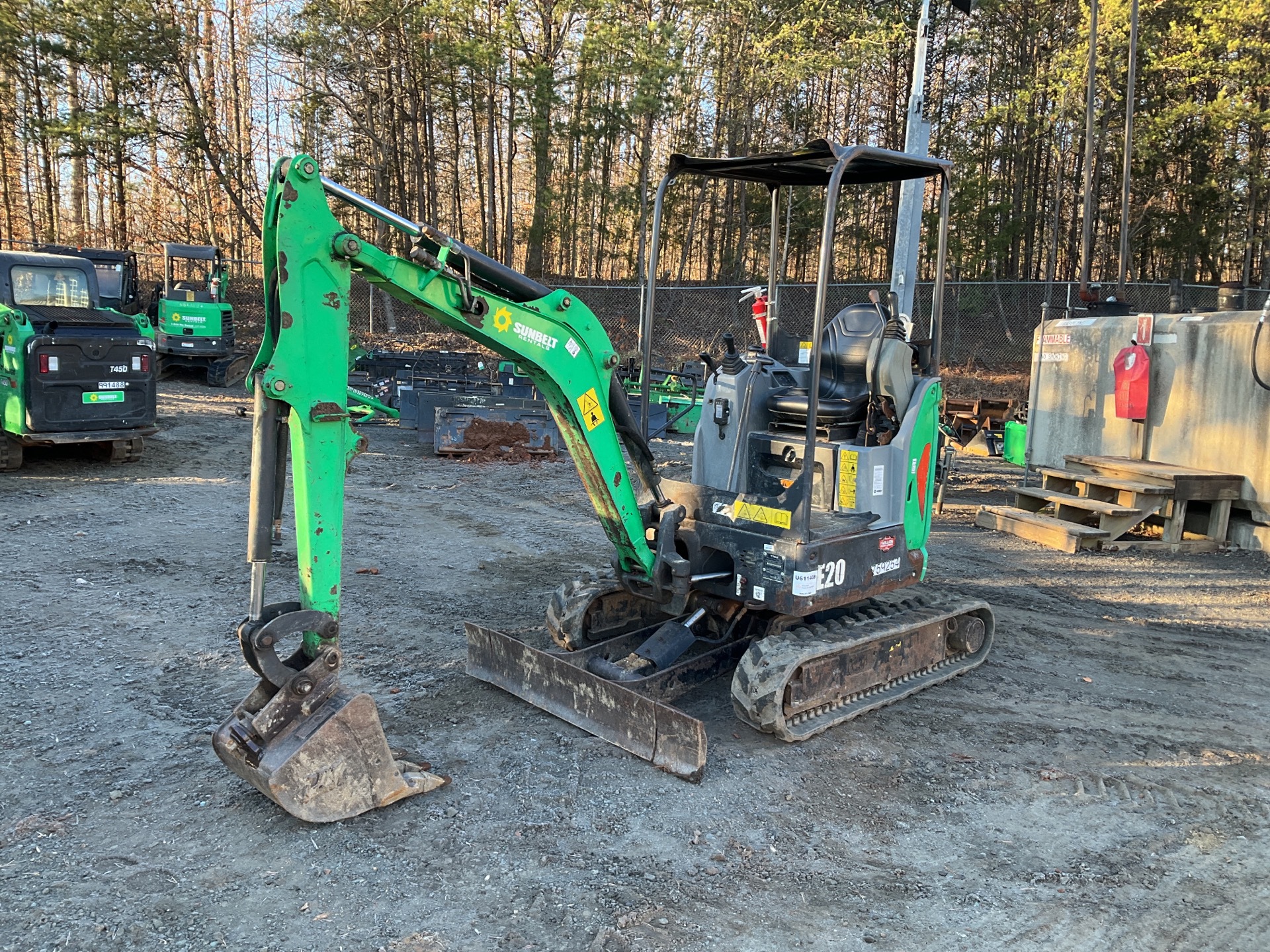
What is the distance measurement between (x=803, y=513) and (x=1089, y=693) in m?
2.21

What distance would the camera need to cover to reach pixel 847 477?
200 inches

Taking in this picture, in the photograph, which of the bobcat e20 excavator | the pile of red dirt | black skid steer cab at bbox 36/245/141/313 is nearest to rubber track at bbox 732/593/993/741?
the bobcat e20 excavator

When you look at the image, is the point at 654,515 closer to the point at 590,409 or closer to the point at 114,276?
the point at 590,409

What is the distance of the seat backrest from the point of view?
18.3 ft

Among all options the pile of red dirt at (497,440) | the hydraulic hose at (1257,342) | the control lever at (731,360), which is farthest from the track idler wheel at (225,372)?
the hydraulic hose at (1257,342)

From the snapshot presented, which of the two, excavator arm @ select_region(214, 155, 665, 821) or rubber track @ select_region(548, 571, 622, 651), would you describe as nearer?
excavator arm @ select_region(214, 155, 665, 821)

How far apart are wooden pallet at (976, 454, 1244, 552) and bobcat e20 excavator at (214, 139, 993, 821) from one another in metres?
3.80

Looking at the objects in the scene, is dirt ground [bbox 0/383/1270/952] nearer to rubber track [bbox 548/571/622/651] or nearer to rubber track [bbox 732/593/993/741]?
rubber track [bbox 732/593/993/741]

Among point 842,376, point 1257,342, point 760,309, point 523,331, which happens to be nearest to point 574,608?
point 523,331

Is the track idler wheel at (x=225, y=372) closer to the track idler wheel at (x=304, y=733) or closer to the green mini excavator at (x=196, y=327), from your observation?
the green mini excavator at (x=196, y=327)

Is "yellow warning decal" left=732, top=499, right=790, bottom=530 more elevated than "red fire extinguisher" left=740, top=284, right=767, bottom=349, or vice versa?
"red fire extinguisher" left=740, top=284, right=767, bottom=349

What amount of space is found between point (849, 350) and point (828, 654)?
189 centimetres

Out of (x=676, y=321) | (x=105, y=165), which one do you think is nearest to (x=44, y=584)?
(x=676, y=321)

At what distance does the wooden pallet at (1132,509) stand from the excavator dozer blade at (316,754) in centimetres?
721
